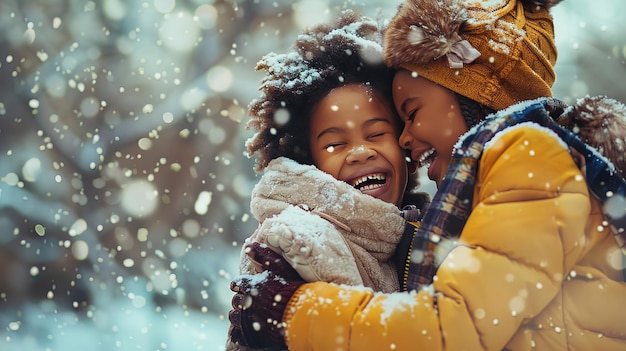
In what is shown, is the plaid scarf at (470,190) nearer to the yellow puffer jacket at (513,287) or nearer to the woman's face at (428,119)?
the yellow puffer jacket at (513,287)

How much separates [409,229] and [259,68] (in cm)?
65

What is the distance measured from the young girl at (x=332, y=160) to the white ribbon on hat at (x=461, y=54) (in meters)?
0.28

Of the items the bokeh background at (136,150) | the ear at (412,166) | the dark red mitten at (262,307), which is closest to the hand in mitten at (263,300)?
the dark red mitten at (262,307)

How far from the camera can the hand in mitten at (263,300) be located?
1318 millimetres

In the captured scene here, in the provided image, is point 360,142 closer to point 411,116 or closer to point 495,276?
point 411,116

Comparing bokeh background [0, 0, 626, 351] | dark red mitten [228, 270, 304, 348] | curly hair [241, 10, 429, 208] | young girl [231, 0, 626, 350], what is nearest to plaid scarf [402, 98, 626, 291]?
young girl [231, 0, 626, 350]

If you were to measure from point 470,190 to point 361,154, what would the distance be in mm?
385


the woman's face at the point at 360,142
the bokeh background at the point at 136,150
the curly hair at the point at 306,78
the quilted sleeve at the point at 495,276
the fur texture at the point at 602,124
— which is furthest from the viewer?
the bokeh background at the point at 136,150

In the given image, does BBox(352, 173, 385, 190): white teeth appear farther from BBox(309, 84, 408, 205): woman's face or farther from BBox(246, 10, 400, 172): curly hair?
BBox(246, 10, 400, 172): curly hair

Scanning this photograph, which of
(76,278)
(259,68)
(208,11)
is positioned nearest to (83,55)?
(208,11)

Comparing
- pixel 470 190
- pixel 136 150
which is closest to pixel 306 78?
pixel 470 190

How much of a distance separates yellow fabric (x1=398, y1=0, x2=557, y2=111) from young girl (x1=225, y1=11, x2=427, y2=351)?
22 cm

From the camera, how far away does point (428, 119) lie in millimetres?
1528

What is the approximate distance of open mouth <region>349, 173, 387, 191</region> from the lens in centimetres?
164
